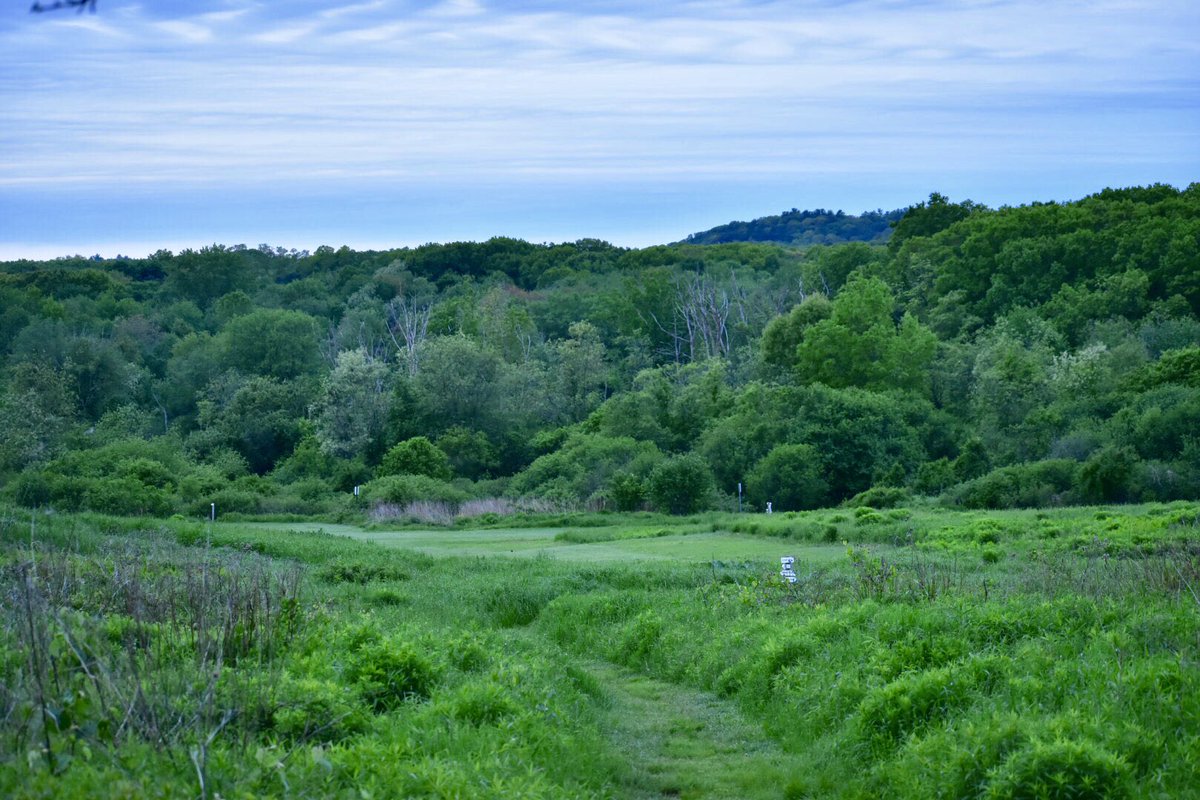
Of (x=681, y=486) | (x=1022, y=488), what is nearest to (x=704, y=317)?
(x=681, y=486)

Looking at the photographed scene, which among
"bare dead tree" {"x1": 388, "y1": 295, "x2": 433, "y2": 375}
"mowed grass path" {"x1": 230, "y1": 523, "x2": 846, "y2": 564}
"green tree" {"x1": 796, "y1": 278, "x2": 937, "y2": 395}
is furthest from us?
"bare dead tree" {"x1": 388, "y1": 295, "x2": 433, "y2": 375}

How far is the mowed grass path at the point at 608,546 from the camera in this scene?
3148cm

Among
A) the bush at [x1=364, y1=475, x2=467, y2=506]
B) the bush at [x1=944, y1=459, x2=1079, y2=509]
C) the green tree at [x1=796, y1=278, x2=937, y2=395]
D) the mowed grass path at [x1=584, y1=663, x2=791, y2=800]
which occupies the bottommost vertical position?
the bush at [x1=364, y1=475, x2=467, y2=506]

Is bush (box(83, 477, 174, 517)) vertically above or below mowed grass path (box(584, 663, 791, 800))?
below

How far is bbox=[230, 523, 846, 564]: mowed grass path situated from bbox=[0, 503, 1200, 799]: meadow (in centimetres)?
1211

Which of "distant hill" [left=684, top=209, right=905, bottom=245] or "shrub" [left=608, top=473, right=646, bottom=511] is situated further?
"distant hill" [left=684, top=209, right=905, bottom=245]

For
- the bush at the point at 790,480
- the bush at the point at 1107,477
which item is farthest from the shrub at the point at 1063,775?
the bush at the point at 790,480

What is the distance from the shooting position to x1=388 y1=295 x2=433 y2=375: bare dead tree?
3258 inches

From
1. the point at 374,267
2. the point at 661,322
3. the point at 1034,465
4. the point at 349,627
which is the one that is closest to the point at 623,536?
the point at 1034,465

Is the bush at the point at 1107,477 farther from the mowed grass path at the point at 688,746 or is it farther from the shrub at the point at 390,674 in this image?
the shrub at the point at 390,674

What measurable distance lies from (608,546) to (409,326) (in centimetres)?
5726

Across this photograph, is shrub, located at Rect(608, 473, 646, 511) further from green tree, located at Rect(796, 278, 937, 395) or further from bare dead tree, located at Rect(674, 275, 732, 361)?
bare dead tree, located at Rect(674, 275, 732, 361)

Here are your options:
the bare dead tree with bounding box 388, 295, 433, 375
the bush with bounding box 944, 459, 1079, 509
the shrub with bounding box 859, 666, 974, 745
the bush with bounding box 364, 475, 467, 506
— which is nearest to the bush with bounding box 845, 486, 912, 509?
the bush with bounding box 944, 459, 1079, 509

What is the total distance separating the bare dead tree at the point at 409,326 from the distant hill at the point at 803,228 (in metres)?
71.9
